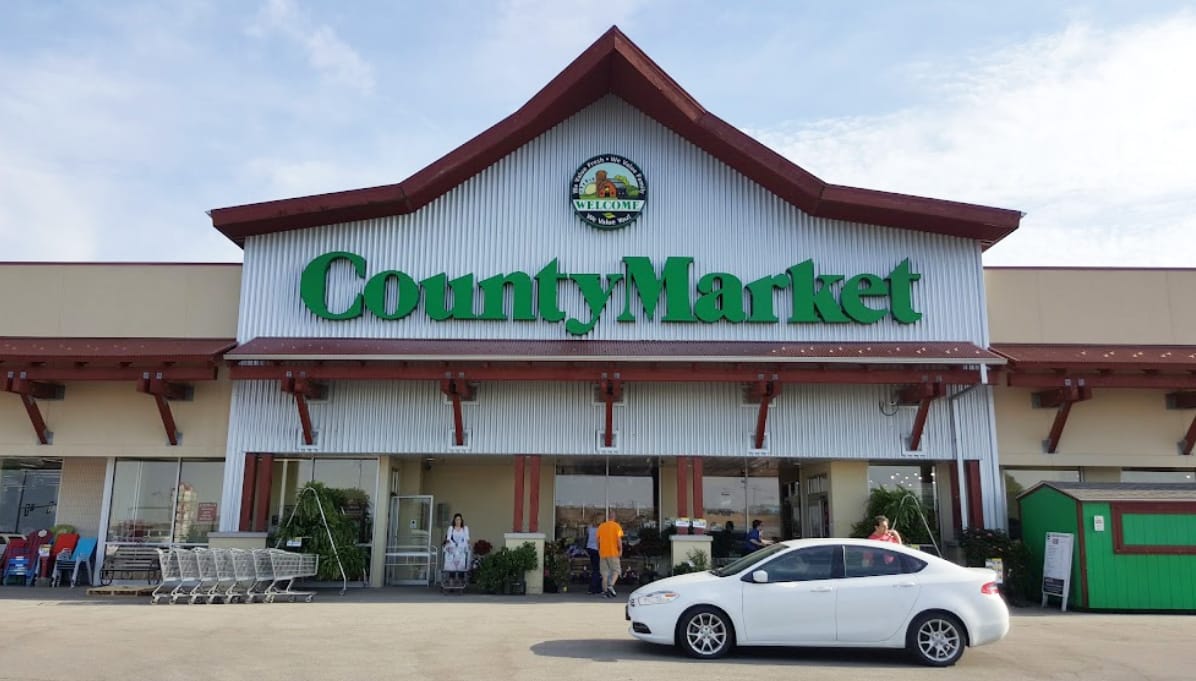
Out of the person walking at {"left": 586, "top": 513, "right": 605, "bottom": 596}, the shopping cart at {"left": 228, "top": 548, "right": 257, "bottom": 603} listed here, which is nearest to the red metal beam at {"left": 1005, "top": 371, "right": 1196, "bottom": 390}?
the person walking at {"left": 586, "top": 513, "right": 605, "bottom": 596}

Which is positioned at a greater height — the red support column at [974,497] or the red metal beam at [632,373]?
the red metal beam at [632,373]

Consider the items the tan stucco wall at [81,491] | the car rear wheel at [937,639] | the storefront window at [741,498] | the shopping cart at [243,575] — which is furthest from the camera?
the storefront window at [741,498]

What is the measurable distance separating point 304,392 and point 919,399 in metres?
12.7

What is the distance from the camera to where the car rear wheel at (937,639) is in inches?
408

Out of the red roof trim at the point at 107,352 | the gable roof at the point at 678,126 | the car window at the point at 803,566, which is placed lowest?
the car window at the point at 803,566

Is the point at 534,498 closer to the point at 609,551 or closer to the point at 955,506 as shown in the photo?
the point at 609,551

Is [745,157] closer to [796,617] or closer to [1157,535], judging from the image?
[1157,535]

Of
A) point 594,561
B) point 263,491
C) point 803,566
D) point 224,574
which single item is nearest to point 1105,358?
point 594,561

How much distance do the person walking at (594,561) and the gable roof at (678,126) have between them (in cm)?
823

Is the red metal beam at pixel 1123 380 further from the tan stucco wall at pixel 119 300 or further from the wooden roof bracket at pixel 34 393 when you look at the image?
the wooden roof bracket at pixel 34 393

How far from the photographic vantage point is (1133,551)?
16203 millimetres

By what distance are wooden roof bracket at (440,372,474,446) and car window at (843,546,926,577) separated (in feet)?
33.3

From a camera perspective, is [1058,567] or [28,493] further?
[28,493]

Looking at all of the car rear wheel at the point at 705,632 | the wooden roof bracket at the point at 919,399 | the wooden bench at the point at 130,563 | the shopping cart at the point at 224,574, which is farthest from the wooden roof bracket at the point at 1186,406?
the wooden bench at the point at 130,563
